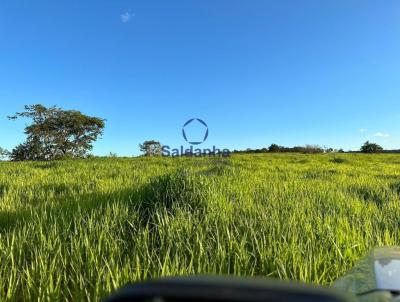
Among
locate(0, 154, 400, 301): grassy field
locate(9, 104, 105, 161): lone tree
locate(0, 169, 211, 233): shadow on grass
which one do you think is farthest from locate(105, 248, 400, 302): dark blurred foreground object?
locate(9, 104, 105, 161): lone tree

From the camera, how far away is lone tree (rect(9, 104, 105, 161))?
3747cm

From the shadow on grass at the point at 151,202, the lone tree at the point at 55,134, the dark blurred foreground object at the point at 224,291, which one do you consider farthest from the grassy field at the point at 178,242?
the lone tree at the point at 55,134

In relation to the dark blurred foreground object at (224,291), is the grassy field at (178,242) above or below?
below

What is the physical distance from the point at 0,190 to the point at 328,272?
670cm

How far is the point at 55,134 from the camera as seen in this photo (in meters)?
38.8

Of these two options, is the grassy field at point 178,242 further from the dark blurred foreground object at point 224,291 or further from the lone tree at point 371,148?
the lone tree at point 371,148

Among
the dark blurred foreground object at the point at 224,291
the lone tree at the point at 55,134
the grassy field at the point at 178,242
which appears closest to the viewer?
the dark blurred foreground object at the point at 224,291

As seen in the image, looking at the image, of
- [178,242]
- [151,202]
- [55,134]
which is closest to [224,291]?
[178,242]

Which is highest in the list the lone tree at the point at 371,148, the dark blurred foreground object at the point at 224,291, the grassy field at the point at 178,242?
the lone tree at the point at 371,148

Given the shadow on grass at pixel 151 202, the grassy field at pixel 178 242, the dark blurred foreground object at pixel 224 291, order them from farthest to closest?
the shadow on grass at pixel 151 202
the grassy field at pixel 178 242
the dark blurred foreground object at pixel 224 291

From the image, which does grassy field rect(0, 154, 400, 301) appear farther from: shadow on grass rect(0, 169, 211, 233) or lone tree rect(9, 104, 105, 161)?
lone tree rect(9, 104, 105, 161)

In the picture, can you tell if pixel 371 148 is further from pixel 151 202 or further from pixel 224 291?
pixel 224 291

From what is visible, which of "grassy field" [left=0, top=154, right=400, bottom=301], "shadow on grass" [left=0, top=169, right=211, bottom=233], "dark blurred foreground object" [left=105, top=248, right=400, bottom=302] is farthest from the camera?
"shadow on grass" [left=0, top=169, right=211, bottom=233]

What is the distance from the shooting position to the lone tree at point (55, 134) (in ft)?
123
